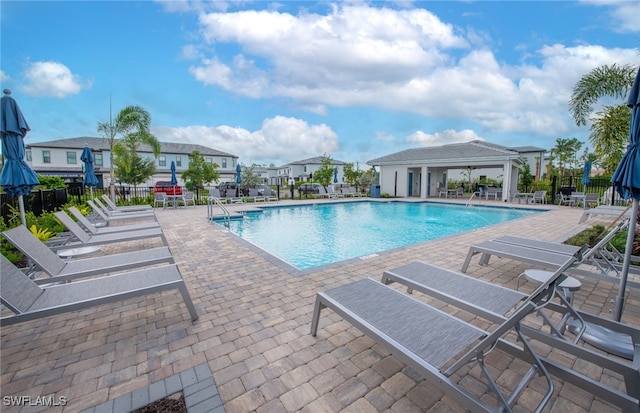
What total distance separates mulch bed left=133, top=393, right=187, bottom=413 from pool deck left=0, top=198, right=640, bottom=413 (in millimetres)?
90

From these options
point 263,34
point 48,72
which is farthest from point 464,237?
point 48,72

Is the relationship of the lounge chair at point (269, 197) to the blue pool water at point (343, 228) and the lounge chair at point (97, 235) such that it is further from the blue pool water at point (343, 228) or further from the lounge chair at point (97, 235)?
the lounge chair at point (97, 235)

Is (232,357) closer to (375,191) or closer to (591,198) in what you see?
(591,198)

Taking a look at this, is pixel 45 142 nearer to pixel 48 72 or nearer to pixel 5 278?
pixel 48 72

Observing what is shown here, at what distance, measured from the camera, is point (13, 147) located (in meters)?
4.87

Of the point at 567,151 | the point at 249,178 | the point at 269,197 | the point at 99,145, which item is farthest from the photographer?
the point at 567,151

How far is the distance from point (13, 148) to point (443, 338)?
7.24 metres

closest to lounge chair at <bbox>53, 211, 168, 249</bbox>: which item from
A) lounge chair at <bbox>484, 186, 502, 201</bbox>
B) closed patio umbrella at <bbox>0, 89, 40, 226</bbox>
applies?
closed patio umbrella at <bbox>0, 89, 40, 226</bbox>

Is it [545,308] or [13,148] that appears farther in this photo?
[13,148]

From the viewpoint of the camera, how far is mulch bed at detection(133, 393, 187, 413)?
1.91 m

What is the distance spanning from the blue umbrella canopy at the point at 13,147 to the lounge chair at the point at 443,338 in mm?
5946

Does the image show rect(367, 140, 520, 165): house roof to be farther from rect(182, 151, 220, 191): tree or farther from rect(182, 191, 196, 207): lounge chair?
rect(182, 191, 196, 207): lounge chair

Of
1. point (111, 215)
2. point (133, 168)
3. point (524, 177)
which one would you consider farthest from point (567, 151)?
point (133, 168)

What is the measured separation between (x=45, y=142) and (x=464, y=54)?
1901 inches
